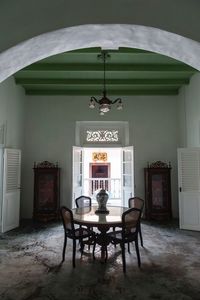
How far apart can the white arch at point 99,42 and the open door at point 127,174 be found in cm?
479

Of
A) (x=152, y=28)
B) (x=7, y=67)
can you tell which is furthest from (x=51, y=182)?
(x=152, y=28)

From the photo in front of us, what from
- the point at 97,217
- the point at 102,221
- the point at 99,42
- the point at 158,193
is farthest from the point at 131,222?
the point at 158,193

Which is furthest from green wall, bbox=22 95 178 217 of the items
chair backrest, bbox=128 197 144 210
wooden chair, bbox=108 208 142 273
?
wooden chair, bbox=108 208 142 273

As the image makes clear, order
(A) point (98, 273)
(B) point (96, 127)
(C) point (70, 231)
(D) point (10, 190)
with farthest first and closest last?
(B) point (96, 127) < (D) point (10, 190) < (C) point (70, 231) < (A) point (98, 273)

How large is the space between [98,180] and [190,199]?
530cm

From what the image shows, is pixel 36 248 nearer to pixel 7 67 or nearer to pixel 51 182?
pixel 51 182

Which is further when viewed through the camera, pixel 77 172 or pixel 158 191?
pixel 77 172

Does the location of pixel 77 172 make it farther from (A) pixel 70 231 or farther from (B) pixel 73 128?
(A) pixel 70 231

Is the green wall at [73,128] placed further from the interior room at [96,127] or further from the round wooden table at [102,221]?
the round wooden table at [102,221]

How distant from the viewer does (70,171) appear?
6.60 metres

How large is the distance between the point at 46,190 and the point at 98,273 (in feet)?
11.3

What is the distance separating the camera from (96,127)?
6984mm

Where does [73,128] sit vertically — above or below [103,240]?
above

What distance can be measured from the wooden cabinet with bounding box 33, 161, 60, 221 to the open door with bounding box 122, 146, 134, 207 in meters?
Answer: 2.03
